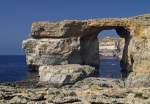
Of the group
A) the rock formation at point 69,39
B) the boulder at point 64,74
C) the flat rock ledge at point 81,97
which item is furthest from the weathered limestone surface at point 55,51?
the flat rock ledge at point 81,97

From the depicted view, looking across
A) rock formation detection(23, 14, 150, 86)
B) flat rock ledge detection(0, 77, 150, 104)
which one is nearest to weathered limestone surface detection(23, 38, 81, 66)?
rock formation detection(23, 14, 150, 86)

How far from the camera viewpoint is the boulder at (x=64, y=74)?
7046cm

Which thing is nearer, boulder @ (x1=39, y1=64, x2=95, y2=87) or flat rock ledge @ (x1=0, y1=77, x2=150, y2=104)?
flat rock ledge @ (x1=0, y1=77, x2=150, y2=104)

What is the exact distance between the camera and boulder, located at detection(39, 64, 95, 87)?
231 ft

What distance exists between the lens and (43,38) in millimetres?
82062

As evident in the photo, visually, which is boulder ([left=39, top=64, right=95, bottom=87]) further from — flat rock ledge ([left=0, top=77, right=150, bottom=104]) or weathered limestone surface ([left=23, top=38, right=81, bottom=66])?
flat rock ledge ([left=0, top=77, right=150, bottom=104])

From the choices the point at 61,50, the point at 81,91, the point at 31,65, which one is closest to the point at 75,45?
the point at 61,50

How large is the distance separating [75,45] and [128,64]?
895cm

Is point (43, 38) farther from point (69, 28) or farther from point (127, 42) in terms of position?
point (127, 42)

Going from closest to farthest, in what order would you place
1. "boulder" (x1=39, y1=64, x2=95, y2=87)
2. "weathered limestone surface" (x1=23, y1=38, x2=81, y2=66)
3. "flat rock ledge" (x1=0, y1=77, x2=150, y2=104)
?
1. "flat rock ledge" (x1=0, y1=77, x2=150, y2=104)
2. "boulder" (x1=39, y1=64, x2=95, y2=87)
3. "weathered limestone surface" (x1=23, y1=38, x2=81, y2=66)

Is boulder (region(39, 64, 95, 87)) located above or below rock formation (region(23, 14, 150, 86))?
below

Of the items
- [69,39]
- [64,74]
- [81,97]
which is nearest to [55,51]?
[69,39]

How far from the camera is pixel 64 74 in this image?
233ft

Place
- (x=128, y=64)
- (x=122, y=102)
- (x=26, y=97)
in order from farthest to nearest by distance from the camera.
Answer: (x=128, y=64) < (x=26, y=97) < (x=122, y=102)
